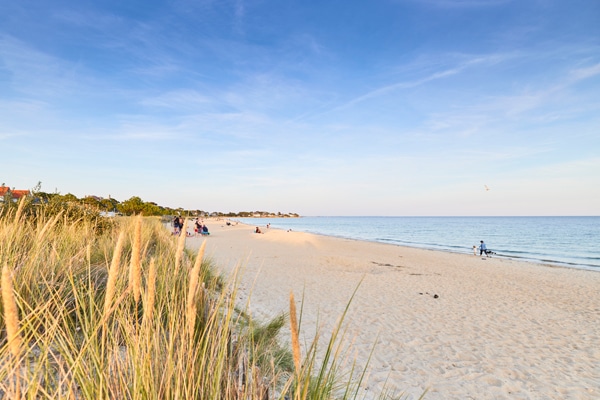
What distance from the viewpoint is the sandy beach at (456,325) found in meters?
5.53

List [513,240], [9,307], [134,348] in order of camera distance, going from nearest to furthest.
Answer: [9,307], [134,348], [513,240]

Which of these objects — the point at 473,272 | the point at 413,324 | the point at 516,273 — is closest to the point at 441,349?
the point at 413,324

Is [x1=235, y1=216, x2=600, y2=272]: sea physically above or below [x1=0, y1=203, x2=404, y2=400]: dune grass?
below

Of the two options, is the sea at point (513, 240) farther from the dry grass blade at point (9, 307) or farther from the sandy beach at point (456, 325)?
the dry grass blade at point (9, 307)

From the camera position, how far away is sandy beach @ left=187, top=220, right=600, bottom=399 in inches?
218

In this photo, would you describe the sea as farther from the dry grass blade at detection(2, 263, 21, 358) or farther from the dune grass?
the dry grass blade at detection(2, 263, 21, 358)

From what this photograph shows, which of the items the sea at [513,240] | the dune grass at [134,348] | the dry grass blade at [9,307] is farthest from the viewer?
the sea at [513,240]

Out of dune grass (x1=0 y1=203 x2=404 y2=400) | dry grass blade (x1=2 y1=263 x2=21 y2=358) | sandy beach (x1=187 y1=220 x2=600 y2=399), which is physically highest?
dry grass blade (x1=2 y1=263 x2=21 y2=358)

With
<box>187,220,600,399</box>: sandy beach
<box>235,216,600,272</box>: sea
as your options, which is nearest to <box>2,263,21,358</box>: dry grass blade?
<box>187,220,600,399</box>: sandy beach

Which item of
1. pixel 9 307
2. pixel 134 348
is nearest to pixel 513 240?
pixel 134 348

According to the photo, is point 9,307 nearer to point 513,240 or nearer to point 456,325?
point 456,325

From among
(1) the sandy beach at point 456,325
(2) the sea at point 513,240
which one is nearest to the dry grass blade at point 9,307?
(1) the sandy beach at point 456,325

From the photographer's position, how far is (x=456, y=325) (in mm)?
8422

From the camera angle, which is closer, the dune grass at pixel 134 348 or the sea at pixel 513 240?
the dune grass at pixel 134 348
